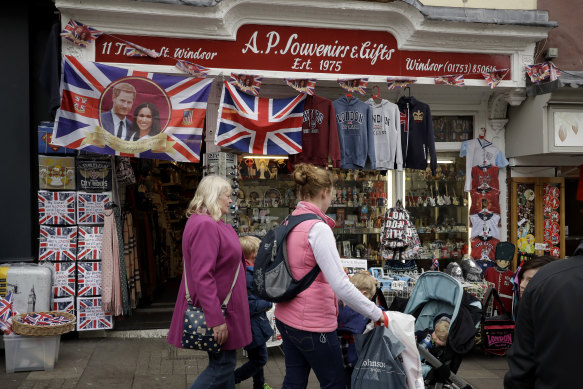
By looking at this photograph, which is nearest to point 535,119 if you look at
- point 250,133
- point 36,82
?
point 250,133

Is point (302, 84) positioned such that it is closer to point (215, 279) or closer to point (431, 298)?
point (431, 298)

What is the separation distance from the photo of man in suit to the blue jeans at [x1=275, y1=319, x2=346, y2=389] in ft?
12.1

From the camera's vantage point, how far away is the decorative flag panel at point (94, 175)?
6.70m

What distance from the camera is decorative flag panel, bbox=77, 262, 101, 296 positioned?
6645mm

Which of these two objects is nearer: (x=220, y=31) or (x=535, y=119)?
(x=220, y=31)

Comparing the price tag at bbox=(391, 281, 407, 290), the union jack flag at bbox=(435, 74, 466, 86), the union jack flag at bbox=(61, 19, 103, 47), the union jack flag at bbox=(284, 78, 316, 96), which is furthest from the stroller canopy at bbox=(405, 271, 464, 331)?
the union jack flag at bbox=(61, 19, 103, 47)

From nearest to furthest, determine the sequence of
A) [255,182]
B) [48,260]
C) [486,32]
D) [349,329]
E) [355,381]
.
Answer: [355,381], [349,329], [48,260], [486,32], [255,182]

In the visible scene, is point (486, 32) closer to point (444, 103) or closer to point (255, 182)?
point (444, 103)

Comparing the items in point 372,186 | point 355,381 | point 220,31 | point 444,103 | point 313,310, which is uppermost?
point 220,31

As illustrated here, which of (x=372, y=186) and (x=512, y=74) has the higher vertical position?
(x=512, y=74)

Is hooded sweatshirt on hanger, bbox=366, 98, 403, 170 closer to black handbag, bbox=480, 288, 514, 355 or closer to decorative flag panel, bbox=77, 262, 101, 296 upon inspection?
black handbag, bbox=480, 288, 514, 355

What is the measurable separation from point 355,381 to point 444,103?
18.9 ft

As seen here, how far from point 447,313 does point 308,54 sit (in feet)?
13.4

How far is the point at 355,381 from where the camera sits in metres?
3.41
